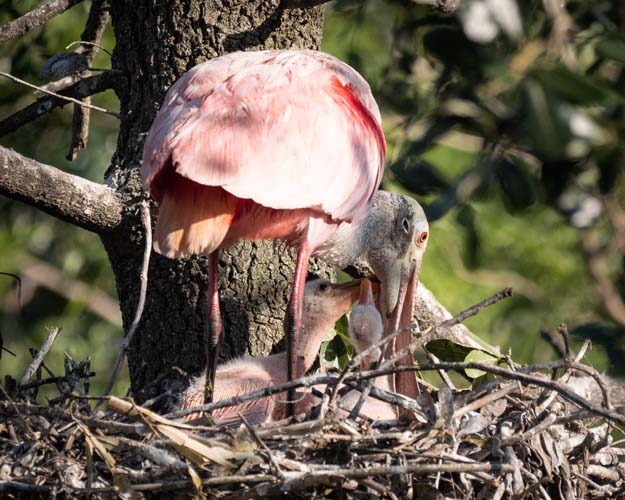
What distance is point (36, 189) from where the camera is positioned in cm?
367

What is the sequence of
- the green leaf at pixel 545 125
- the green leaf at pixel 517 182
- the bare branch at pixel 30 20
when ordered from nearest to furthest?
the green leaf at pixel 545 125
the green leaf at pixel 517 182
the bare branch at pixel 30 20

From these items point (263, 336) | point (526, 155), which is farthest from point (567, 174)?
point (263, 336)

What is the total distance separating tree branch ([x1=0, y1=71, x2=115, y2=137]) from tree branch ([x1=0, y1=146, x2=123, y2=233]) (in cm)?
50

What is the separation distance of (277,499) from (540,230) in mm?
5788

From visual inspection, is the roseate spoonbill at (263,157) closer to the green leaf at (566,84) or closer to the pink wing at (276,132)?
the pink wing at (276,132)

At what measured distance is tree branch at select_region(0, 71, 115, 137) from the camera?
4.20 meters

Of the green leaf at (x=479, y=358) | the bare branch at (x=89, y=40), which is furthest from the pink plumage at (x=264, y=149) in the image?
the bare branch at (x=89, y=40)

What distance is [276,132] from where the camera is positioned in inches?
149

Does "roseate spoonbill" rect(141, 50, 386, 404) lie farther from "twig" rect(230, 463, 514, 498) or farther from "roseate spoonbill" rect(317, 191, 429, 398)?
"twig" rect(230, 463, 514, 498)

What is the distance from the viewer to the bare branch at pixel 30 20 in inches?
151

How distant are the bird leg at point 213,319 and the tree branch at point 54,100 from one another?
2.72 feet

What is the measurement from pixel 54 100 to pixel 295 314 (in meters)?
1.26

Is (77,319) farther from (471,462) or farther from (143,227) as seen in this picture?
(471,462)

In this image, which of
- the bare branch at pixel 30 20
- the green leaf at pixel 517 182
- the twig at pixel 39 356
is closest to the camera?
the green leaf at pixel 517 182
